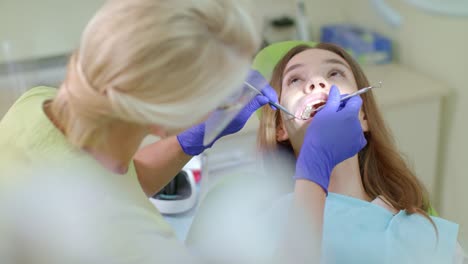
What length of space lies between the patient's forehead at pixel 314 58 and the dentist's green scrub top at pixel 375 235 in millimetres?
274

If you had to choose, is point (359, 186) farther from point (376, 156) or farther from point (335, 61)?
point (335, 61)

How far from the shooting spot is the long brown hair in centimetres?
129

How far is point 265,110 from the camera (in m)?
1.35

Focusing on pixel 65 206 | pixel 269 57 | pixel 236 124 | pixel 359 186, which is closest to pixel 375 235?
Result: pixel 359 186

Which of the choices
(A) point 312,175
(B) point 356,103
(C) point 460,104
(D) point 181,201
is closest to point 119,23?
(A) point 312,175

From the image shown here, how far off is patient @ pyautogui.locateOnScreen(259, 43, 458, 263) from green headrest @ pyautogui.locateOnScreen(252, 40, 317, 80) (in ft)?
0.08

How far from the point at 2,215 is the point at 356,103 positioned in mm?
635

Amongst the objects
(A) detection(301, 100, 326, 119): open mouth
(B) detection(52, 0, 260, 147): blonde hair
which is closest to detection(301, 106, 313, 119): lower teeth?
(A) detection(301, 100, 326, 119): open mouth

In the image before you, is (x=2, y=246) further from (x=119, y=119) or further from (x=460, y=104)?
(x=460, y=104)

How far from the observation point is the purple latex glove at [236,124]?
45.7 inches

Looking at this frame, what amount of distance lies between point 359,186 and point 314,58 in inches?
11.1

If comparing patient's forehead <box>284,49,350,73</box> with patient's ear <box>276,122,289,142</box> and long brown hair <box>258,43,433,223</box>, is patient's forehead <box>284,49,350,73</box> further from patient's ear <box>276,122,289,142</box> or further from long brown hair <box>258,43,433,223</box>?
patient's ear <box>276,122,289,142</box>

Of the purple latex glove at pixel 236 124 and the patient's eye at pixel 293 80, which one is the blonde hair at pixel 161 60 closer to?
the purple latex glove at pixel 236 124

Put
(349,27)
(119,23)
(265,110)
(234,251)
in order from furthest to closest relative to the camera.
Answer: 1. (349,27)
2. (265,110)
3. (234,251)
4. (119,23)
